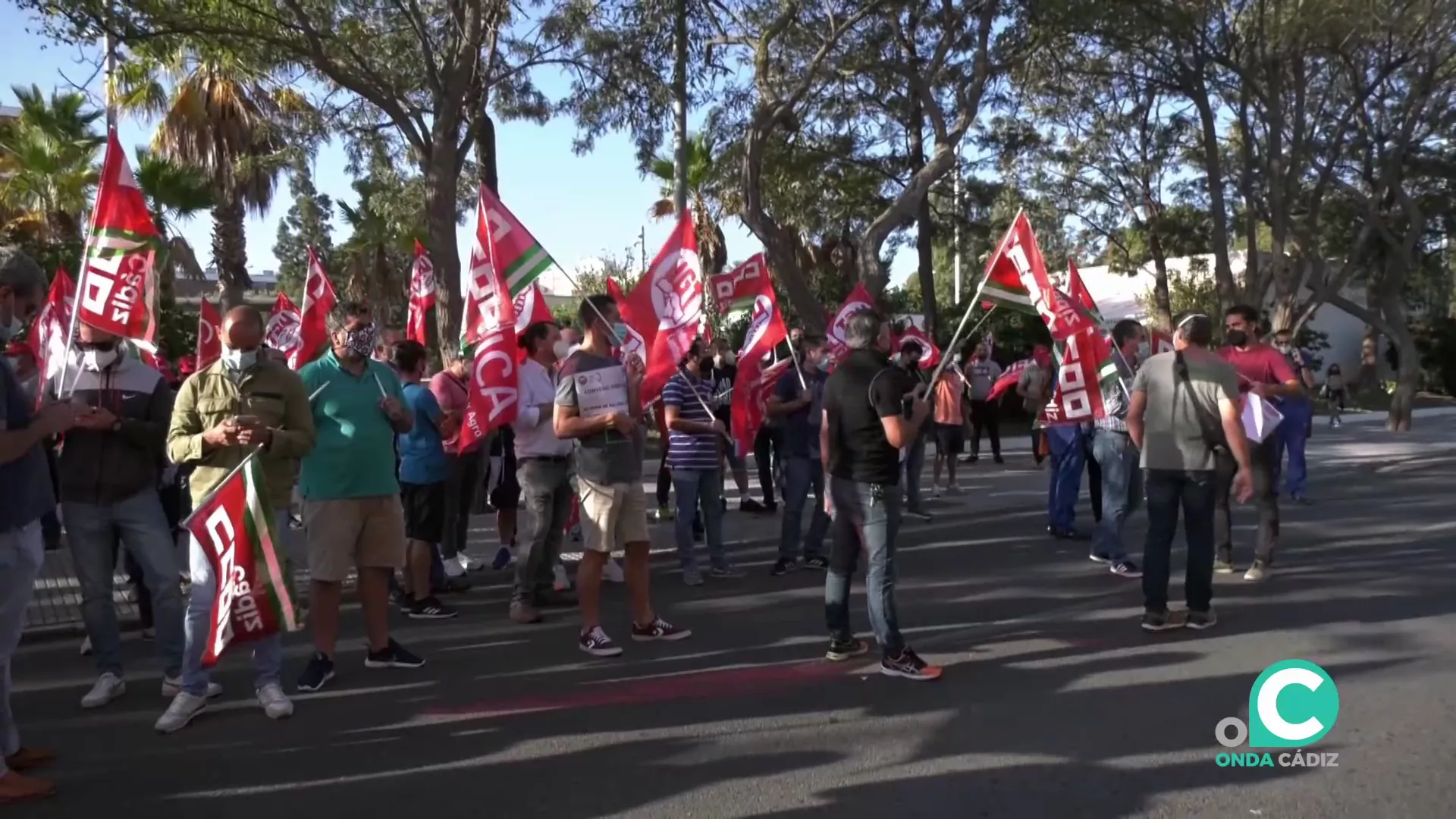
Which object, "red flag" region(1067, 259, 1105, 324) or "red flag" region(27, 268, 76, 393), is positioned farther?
"red flag" region(1067, 259, 1105, 324)

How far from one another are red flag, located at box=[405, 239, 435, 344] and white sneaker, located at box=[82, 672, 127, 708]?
16.6 ft

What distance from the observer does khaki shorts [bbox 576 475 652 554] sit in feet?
22.1

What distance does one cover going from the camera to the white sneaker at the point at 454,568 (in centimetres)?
917

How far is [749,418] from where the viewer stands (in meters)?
9.88

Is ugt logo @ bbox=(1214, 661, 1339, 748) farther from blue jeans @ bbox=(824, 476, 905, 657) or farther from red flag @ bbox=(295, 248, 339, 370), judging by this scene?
red flag @ bbox=(295, 248, 339, 370)

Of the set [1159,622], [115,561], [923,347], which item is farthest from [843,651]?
[923,347]

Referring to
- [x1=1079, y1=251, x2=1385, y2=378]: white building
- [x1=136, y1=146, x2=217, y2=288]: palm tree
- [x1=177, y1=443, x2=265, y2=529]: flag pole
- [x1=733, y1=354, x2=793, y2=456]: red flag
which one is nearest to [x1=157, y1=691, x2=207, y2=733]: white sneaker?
[x1=177, y1=443, x2=265, y2=529]: flag pole

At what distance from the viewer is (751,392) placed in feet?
32.2

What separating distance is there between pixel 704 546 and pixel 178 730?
5.83m

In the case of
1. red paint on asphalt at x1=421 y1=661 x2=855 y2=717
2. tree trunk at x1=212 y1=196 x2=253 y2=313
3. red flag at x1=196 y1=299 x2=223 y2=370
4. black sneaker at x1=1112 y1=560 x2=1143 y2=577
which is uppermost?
tree trunk at x1=212 y1=196 x2=253 y2=313

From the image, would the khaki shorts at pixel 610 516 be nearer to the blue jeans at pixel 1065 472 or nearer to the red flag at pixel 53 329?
the red flag at pixel 53 329

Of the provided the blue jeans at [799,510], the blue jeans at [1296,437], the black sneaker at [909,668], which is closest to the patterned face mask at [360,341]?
the black sneaker at [909,668]

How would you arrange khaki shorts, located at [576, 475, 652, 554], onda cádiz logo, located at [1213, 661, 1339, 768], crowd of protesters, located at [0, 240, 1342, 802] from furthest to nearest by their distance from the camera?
1. khaki shorts, located at [576, 475, 652, 554]
2. crowd of protesters, located at [0, 240, 1342, 802]
3. onda cádiz logo, located at [1213, 661, 1339, 768]

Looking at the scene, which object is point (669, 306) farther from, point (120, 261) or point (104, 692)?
point (104, 692)
